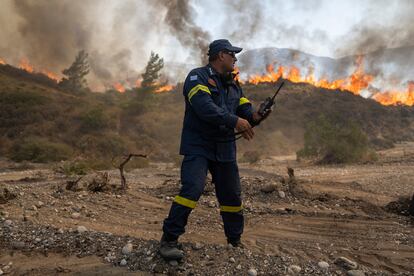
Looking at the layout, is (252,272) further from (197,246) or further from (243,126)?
(243,126)

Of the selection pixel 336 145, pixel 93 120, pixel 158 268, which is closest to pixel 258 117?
pixel 158 268

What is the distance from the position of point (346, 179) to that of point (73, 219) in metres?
8.08

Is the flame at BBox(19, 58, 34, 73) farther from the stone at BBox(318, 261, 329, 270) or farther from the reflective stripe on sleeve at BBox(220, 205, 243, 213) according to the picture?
the stone at BBox(318, 261, 329, 270)

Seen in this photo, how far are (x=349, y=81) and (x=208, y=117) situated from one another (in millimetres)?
42034

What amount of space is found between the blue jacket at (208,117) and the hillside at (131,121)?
558 inches

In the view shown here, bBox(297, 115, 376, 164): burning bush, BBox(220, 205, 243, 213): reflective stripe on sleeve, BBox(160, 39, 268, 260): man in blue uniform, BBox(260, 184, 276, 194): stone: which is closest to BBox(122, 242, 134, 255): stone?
BBox(160, 39, 268, 260): man in blue uniform

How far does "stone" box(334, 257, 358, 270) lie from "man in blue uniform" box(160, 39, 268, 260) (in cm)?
94

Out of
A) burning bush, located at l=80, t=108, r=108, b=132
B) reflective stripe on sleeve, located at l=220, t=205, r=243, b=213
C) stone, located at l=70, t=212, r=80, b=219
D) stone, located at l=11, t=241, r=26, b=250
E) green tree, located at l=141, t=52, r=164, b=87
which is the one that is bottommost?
stone, located at l=11, t=241, r=26, b=250

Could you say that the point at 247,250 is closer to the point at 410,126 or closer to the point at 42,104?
Result: the point at 42,104

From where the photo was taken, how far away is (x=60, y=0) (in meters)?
42.3

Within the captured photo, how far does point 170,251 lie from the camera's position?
3160mm

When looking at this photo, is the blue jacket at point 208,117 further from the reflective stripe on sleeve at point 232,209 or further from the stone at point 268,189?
the stone at point 268,189

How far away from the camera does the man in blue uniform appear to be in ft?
10.6

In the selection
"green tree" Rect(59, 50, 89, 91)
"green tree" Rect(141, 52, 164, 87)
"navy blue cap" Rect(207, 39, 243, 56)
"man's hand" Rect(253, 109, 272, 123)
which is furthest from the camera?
"green tree" Rect(59, 50, 89, 91)
